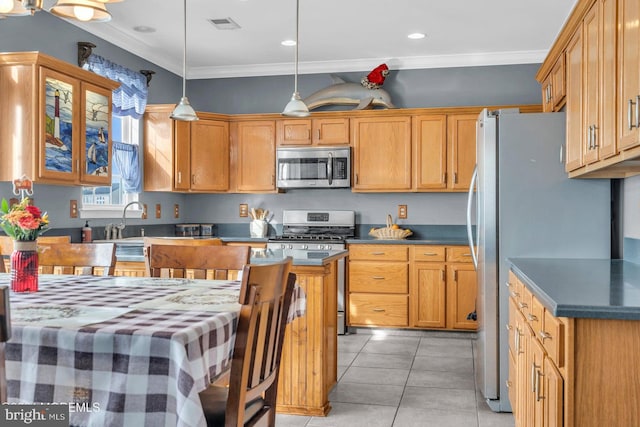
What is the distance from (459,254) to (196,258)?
331cm

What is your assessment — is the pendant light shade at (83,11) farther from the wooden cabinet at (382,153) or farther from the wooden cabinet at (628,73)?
the wooden cabinet at (382,153)

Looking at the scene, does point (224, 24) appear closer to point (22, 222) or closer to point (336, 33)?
point (336, 33)

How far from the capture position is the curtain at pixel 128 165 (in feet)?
17.7

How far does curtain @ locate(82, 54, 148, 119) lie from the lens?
16.2ft

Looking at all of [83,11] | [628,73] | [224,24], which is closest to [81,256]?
[83,11]

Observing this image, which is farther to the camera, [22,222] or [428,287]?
[428,287]

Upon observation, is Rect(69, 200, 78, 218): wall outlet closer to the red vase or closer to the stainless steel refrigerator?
the red vase

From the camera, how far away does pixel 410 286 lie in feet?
18.0

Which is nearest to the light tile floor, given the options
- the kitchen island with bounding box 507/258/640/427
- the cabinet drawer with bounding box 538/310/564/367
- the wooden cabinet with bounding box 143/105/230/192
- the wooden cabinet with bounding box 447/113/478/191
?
the kitchen island with bounding box 507/258/640/427

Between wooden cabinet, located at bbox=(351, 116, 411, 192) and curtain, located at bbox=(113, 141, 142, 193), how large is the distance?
6.72ft

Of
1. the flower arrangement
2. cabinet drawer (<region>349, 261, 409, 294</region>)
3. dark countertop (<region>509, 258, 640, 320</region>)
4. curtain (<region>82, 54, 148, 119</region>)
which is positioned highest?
curtain (<region>82, 54, 148, 119</region>)

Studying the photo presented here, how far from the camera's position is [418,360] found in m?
4.59

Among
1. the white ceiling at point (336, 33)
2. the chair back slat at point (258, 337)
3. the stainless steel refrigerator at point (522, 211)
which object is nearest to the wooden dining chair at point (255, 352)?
the chair back slat at point (258, 337)

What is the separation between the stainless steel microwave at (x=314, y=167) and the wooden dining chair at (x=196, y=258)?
3.35 meters
